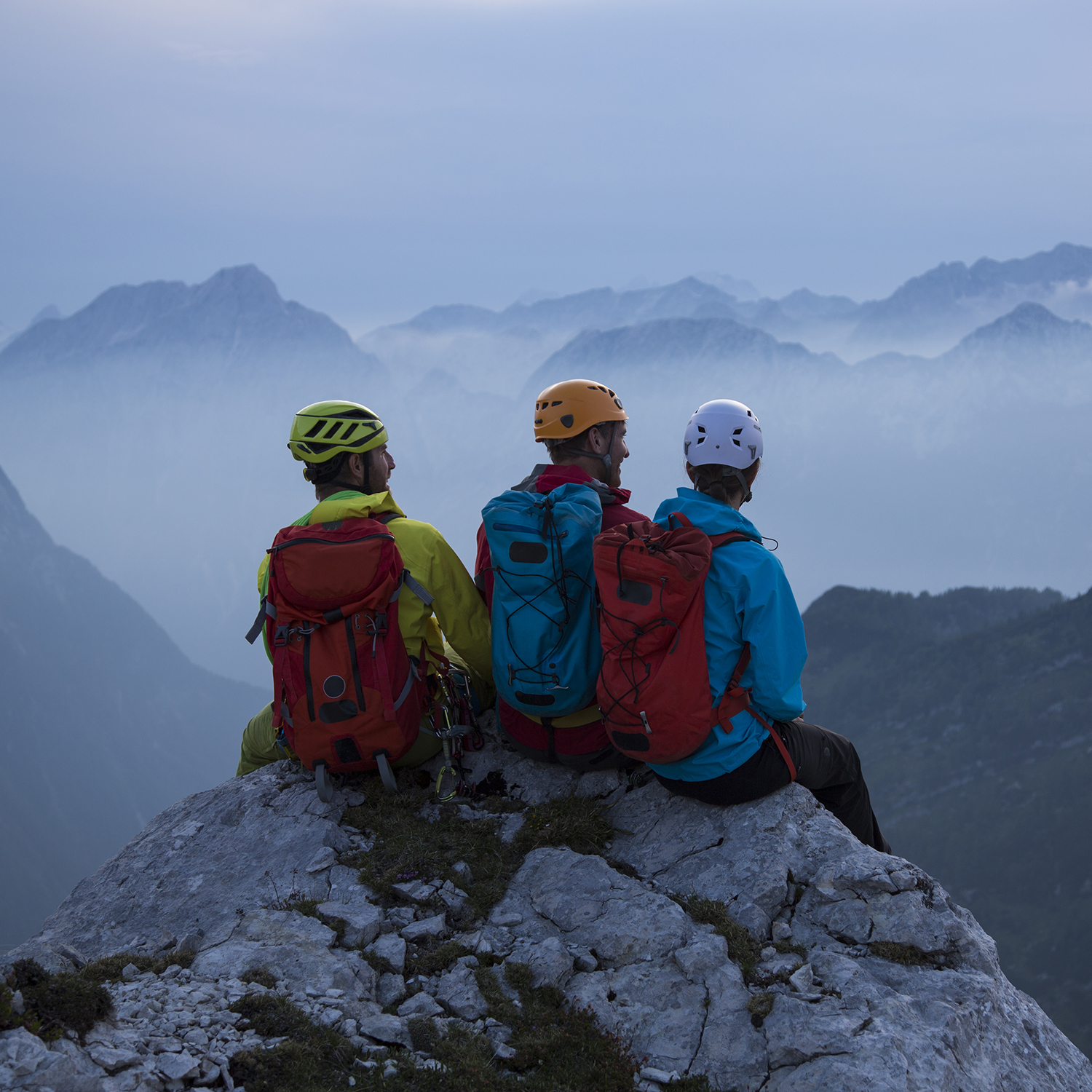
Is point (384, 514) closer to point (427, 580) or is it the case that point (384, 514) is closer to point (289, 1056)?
point (427, 580)

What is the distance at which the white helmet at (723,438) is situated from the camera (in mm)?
7086

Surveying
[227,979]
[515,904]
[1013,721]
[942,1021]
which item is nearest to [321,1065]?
[227,979]

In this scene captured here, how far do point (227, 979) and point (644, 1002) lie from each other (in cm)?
281

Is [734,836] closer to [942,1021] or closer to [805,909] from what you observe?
[805,909]

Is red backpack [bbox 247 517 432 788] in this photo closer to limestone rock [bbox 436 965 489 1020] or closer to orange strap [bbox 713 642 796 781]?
limestone rock [bbox 436 965 489 1020]

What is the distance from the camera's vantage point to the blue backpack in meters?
7.16

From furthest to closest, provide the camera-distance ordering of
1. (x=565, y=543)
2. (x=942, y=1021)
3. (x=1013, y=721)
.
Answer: (x=1013, y=721) → (x=565, y=543) → (x=942, y=1021)

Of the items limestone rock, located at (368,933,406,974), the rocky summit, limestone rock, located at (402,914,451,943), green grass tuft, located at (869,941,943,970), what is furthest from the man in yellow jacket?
green grass tuft, located at (869,941,943,970)

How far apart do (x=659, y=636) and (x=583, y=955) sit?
2.36 meters

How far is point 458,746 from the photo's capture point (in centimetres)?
832

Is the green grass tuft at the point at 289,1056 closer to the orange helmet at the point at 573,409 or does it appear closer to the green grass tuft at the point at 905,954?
the green grass tuft at the point at 905,954

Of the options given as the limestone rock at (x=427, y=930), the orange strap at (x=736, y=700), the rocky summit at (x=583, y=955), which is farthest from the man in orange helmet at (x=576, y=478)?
the limestone rock at (x=427, y=930)

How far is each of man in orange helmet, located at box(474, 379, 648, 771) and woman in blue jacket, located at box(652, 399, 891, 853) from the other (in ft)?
2.41

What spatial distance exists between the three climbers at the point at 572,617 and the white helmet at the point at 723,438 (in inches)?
0.6
